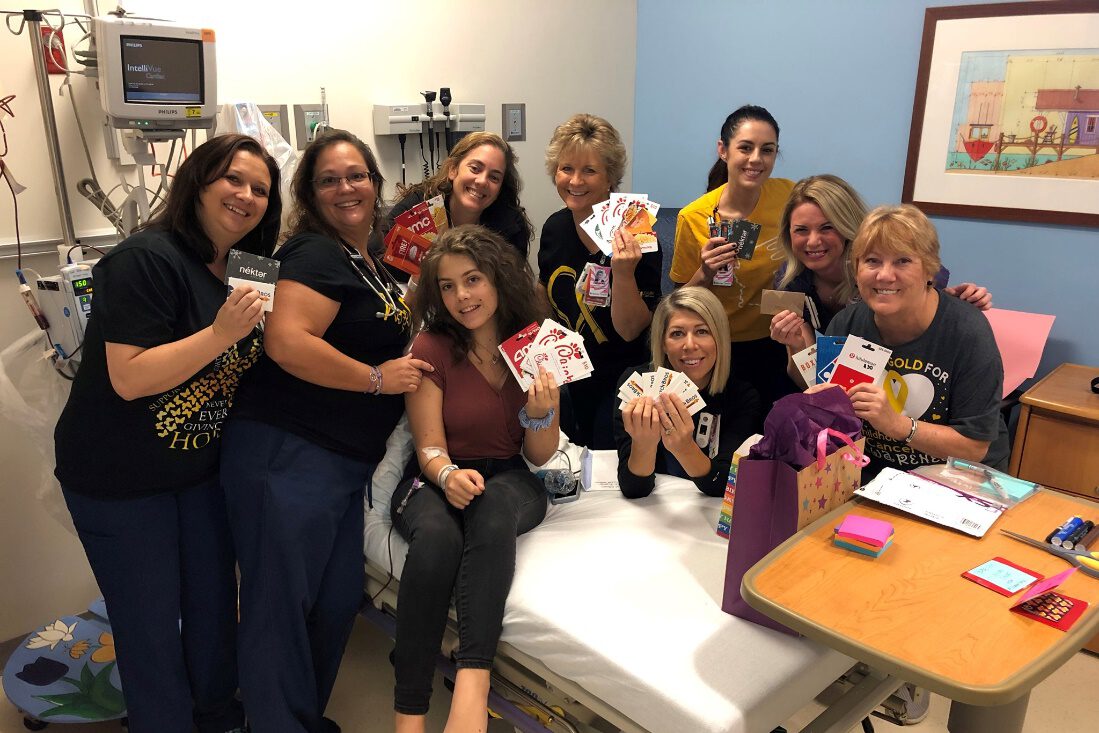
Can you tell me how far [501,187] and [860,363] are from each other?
4.62ft

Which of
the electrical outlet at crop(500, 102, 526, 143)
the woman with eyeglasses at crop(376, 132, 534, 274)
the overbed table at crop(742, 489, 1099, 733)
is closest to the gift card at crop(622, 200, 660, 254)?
the woman with eyeglasses at crop(376, 132, 534, 274)

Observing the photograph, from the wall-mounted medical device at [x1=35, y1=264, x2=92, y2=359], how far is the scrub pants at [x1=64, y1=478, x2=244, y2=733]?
23.2 inches

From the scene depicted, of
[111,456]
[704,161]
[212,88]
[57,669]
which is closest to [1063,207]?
[704,161]

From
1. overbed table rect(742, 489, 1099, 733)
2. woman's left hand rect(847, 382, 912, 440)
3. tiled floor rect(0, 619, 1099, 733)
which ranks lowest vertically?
tiled floor rect(0, 619, 1099, 733)

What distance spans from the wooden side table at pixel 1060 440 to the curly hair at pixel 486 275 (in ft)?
6.34

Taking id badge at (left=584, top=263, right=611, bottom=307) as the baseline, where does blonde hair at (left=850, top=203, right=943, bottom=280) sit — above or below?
above

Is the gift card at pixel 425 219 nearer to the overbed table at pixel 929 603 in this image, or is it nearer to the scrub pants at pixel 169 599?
the scrub pants at pixel 169 599

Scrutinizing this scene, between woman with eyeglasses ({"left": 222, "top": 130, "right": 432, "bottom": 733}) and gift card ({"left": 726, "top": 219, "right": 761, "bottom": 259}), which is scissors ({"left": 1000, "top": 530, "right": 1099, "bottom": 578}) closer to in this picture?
gift card ({"left": 726, "top": 219, "right": 761, "bottom": 259})

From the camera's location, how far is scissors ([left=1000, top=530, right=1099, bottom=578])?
1.45 meters

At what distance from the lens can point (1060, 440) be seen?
9.38ft

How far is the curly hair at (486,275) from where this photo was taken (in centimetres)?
226

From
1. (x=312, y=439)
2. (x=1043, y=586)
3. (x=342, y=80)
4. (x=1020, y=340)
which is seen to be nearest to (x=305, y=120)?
(x=342, y=80)

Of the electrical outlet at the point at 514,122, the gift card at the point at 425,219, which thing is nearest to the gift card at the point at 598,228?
the gift card at the point at 425,219

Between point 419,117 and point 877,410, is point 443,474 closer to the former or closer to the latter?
point 877,410
